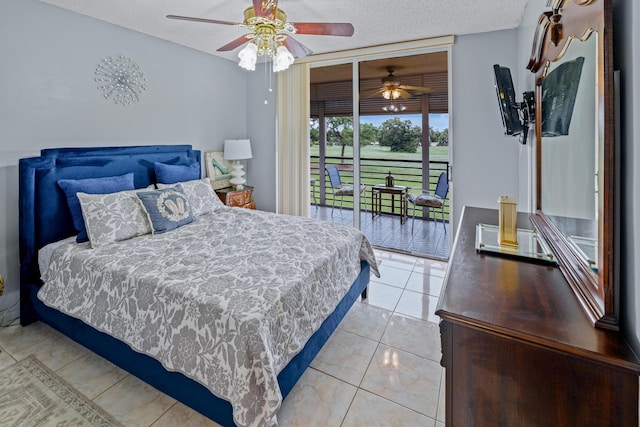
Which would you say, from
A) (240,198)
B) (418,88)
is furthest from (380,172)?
(240,198)

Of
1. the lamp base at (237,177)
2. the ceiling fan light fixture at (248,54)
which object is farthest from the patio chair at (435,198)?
the ceiling fan light fixture at (248,54)

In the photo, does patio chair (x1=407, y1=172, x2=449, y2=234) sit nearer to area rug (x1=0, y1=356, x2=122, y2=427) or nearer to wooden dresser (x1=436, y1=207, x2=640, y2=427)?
wooden dresser (x1=436, y1=207, x2=640, y2=427)

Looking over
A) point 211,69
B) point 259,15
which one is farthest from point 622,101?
point 211,69

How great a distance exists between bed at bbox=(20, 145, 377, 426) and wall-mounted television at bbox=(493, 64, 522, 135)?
136 cm

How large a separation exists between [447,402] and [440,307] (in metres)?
0.27

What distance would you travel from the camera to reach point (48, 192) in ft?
8.30

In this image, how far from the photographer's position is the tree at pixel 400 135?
4293mm

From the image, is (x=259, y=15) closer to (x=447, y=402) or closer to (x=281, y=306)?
(x=281, y=306)

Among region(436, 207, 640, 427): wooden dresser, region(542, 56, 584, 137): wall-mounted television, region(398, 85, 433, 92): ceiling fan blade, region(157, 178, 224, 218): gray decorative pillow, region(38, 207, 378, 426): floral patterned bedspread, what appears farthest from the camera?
region(398, 85, 433, 92): ceiling fan blade

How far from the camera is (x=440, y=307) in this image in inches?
37.5

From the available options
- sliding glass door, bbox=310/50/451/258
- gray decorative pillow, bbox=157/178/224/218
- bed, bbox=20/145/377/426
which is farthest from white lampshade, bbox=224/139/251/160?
bed, bbox=20/145/377/426

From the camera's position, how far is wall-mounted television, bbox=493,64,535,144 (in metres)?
2.04

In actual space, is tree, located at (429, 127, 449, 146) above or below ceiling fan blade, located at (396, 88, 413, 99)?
below

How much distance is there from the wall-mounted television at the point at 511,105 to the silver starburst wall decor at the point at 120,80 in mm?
3336
